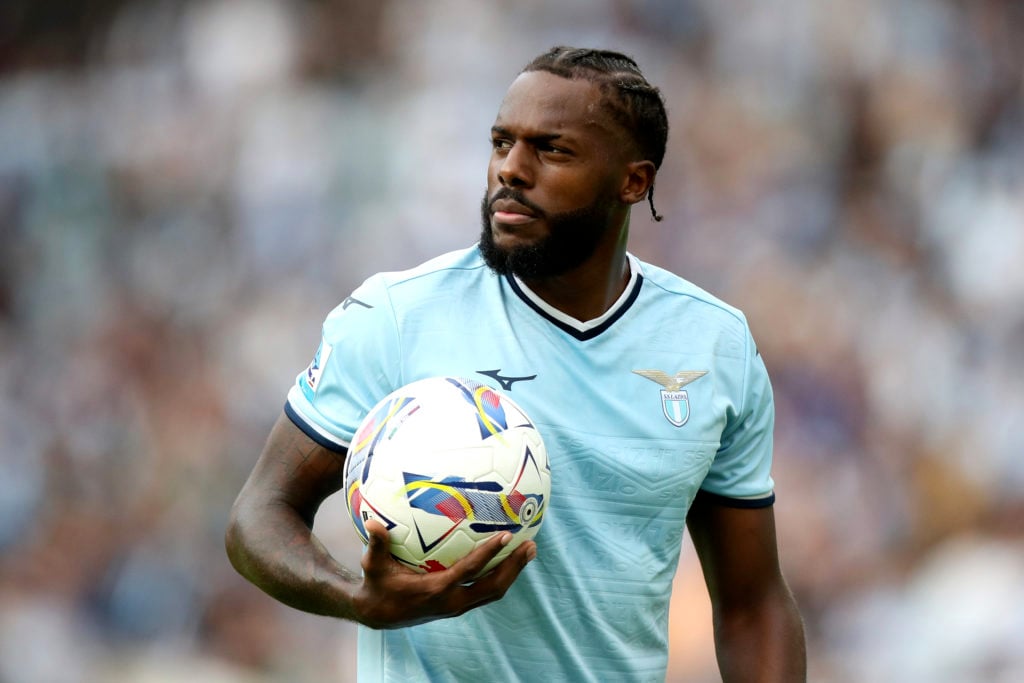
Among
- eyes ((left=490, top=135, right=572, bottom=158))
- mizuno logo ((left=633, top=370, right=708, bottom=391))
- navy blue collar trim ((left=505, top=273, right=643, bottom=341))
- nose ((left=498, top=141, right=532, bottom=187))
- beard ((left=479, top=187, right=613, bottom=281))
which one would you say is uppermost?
eyes ((left=490, top=135, right=572, bottom=158))

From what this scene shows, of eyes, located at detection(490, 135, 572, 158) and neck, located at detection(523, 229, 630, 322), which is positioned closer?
eyes, located at detection(490, 135, 572, 158)

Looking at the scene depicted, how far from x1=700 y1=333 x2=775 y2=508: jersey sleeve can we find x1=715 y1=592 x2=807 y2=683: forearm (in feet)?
1.03

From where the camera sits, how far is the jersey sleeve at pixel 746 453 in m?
3.76

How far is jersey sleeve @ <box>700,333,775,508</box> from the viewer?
3764mm

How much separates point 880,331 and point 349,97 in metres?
3.88

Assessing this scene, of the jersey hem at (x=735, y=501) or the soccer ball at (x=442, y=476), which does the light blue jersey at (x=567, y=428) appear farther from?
the soccer ball at (x=442, y=476)

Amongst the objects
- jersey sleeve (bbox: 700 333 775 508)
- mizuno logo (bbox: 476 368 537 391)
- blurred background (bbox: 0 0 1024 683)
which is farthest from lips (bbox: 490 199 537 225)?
blurred background (bbox: 0 0 1024 683)

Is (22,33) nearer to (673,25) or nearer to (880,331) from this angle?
(673,25)

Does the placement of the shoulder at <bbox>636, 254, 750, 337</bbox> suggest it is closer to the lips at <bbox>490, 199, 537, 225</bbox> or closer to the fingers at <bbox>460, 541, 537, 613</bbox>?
the lips at <bbox>490, 199, 537, 225</bbox>

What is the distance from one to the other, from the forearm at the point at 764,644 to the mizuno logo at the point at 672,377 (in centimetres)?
69

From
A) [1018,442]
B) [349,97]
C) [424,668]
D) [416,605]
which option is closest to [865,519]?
[1018,442]

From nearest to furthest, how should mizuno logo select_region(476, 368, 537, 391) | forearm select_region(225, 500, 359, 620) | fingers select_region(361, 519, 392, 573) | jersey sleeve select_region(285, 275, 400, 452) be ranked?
fingers select_region(361, 519, 392, 573) < forearm select_region(225, 500, 359, 620) < jersey sleeve select_region(285, 275, 400, 452) < mizuno logo select_region(476, 368, 537, 391)

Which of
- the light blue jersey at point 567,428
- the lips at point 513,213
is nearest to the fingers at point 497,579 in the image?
the light blue jersey at point 567,428

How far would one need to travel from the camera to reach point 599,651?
351 cm
